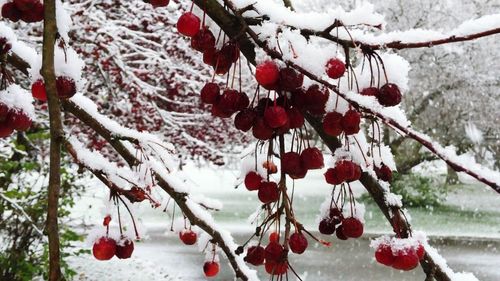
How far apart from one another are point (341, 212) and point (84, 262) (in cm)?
818

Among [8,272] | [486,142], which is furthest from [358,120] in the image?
[486,142]

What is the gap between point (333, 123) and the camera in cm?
107

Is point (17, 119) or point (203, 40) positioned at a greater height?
point (203, 40)

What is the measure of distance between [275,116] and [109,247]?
529 mm

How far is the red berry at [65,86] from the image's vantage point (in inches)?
44.4

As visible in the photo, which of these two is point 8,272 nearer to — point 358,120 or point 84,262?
point 84,262

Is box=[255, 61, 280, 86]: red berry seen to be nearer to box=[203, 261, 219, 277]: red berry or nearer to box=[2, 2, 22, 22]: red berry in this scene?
box=[2, 2, 22, 22]: red berry

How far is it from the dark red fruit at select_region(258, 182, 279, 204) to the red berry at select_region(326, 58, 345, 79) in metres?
0.30

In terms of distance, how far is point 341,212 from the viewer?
1.37 metres

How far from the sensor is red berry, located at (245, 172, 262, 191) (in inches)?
53.4

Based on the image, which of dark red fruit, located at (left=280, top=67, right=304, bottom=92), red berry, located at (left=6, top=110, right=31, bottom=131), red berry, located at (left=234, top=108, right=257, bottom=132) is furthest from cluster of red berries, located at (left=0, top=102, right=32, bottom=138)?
dark red fruit, located at (left=280, top=67, right=304, bottom=92)

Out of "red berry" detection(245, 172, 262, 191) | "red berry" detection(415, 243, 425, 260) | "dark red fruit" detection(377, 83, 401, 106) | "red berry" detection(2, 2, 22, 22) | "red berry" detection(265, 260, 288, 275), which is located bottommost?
"red berry" detection(265, 260, 288, 275)

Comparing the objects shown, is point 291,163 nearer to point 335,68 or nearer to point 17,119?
point 335,68

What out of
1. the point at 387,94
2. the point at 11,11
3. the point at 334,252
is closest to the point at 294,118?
the point at 387,94
